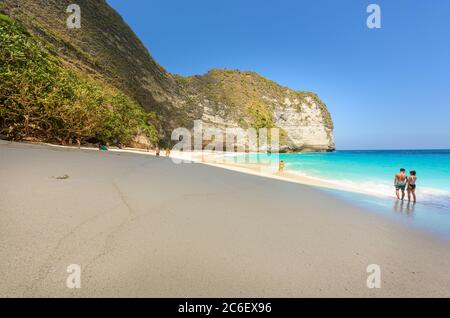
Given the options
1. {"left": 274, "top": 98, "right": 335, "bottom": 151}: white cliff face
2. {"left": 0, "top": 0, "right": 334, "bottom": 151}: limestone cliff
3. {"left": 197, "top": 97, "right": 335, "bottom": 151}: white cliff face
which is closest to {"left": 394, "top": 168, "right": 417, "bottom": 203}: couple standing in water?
{"left": 0, "top": 0, "right": 334, "bottom": 151}: limestone cliff

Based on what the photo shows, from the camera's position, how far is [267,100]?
380 feet

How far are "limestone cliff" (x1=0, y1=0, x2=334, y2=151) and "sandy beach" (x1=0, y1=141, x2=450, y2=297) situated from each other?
169 feet

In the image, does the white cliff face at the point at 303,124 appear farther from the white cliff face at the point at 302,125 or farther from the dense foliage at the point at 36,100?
the dense foliage at the point at 36,100

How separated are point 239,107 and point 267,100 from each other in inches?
888

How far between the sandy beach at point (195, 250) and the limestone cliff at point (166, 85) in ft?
169

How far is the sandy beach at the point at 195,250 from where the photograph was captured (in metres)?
2.59

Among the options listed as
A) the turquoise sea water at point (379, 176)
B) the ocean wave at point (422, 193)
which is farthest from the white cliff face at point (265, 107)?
→ the ocean wave at point (422, 193)

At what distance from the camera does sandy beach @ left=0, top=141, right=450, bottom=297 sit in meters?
2.59

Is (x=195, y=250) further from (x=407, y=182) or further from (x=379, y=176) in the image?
(x=379, y=176)

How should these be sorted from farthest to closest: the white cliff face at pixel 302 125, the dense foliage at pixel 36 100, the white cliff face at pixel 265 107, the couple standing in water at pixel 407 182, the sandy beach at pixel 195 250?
the white cliff face at pixel 302 125, the white cliff face at pixel 265 107, the dense foliage at pixel 36 100, the couple standing in water at pixel 407 182, the sandy beach at pixel 195 250

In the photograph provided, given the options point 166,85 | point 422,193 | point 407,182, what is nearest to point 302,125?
point 166,85

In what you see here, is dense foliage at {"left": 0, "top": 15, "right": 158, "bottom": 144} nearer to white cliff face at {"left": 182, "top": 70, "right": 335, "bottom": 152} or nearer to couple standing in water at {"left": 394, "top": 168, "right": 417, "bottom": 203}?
A: couple standing in water at {"left": 394, "top": 168, "right": 417, "bottom": 203}

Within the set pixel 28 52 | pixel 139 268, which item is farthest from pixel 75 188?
pixel 28 52

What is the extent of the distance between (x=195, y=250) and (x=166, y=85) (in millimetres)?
81933
